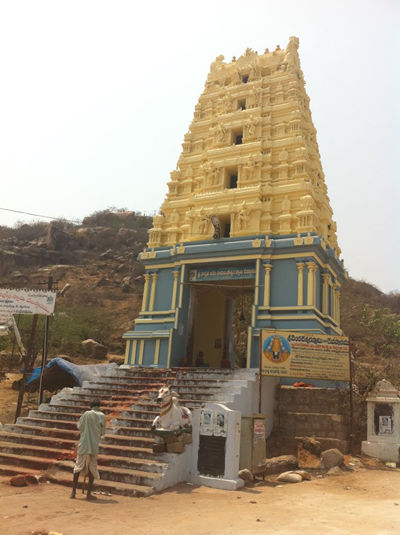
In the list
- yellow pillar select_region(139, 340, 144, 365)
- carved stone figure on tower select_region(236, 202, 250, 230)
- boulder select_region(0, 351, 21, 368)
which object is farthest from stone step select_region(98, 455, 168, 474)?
boulder select_region(0, 351, 21, 368)

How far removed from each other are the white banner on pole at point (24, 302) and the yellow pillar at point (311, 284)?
7.60 metres

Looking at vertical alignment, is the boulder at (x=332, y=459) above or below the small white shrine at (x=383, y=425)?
below

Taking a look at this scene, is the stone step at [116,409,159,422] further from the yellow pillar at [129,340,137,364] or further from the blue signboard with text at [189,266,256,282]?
the blue signboard with text at [189,266,256,282]

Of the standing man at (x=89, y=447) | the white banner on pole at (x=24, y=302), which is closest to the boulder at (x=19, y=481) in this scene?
the standing man at (x=89, y=447)

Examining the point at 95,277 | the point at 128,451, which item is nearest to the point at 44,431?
the point at 128,451

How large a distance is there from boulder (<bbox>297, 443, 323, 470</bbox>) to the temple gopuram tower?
313 centimetres

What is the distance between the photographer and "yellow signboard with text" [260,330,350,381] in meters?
11.7

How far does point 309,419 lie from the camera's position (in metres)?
11.8

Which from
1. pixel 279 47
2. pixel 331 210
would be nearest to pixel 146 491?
pixel 331 210

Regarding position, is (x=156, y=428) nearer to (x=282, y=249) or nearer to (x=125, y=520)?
(x=125, y=520)

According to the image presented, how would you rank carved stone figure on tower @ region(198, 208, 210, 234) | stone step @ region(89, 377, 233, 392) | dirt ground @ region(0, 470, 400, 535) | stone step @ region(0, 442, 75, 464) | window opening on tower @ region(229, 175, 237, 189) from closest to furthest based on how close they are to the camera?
1. dirt ground @ region(0, 470, 400, 535)
2. stone step @ region(0, 442, 75, 464)
3. stone step @ region(89, 377, 233, 392)
4. carved stone figure on tower @ region(198, 208, 210, 234)
5. window opening on tower @ region(229, 175, 237, 189)

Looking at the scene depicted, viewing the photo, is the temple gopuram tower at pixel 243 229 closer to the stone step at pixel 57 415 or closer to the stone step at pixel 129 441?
the stone step at pixel 57 415

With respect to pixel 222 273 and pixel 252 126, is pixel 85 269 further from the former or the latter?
pixel 222 273

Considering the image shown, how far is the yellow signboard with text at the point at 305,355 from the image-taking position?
38.4 feet
